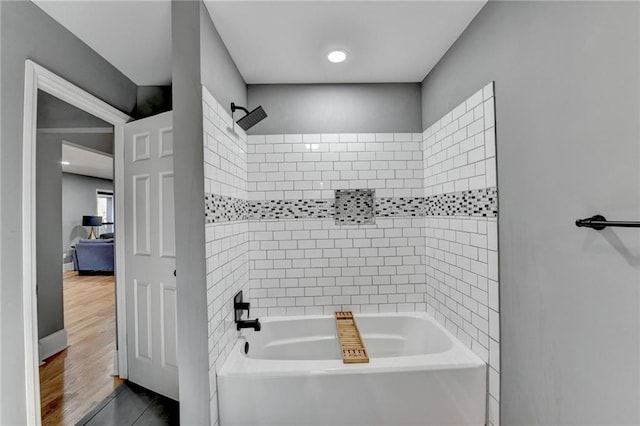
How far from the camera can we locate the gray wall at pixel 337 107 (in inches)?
93.6

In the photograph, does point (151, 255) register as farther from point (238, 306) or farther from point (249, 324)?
point (249, 324)

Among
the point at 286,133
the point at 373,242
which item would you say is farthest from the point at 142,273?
the point at 373,242

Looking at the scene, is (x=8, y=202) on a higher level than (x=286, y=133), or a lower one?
lower

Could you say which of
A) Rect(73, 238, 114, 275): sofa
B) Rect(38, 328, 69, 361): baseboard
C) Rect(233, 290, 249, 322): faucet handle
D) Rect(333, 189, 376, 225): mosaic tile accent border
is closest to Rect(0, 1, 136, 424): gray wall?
Rect(233, 290, 249, 322): faucet handle

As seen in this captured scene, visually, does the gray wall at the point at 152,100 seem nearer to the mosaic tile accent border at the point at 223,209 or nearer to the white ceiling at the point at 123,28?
the white ceiling at the point at 123,28

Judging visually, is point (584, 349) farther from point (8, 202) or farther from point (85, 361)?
point (85, 361)

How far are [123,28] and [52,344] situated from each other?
2.88 m

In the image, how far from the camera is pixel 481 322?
5.41 feet

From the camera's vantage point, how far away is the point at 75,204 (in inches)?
293

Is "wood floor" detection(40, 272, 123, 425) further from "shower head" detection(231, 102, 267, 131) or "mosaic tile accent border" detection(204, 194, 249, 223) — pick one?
"shower head" detection(231, 102, 267, 131)

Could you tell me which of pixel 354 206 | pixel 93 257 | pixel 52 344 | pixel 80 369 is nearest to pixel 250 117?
pixel 354 206

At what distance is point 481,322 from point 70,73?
287 centimetres

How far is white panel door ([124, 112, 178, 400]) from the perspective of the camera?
2066 mm

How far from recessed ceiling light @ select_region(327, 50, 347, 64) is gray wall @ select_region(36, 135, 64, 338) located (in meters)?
2.83
